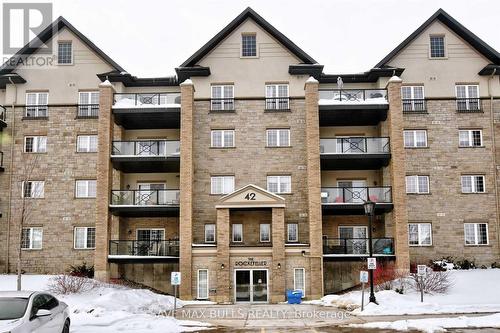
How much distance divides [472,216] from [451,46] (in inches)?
446

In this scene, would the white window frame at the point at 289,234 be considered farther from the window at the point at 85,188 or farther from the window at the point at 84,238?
the window at the point at 85,188

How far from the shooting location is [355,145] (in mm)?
34281

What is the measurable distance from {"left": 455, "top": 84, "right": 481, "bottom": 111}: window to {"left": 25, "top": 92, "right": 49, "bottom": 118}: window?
27205 mm

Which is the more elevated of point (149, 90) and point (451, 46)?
point (451, 46)

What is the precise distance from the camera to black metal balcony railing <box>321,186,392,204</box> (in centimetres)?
3384

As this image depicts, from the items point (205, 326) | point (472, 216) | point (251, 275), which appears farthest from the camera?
point (472, 216)

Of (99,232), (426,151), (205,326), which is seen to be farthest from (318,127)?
(205,326)

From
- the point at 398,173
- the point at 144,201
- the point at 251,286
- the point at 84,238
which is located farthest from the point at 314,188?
the point at 84,238

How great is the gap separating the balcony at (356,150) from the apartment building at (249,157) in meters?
0.10

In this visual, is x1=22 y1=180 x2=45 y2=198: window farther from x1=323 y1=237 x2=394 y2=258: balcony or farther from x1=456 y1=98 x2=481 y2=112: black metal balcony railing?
x1=456 y1=98 x2=481 y2=112: black metal balcony railing

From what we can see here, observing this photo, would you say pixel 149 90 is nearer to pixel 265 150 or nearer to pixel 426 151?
pixel 265 150

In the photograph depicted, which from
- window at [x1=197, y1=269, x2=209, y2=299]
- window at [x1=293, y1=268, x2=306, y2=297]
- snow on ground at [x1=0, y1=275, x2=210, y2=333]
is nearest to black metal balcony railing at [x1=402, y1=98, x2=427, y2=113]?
window at [x1=293, y1=268, x2=306, y2=297]

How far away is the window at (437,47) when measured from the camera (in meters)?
37.1

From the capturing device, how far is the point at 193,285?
32000 millimetres
